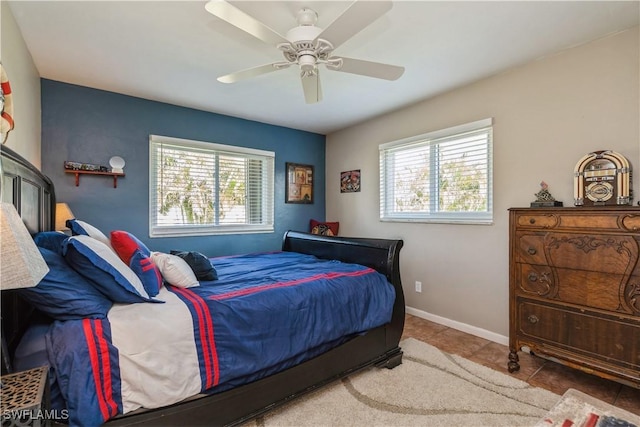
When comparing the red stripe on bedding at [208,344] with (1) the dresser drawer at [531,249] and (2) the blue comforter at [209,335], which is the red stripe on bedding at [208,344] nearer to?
(2) the blue comforter at [209,335]

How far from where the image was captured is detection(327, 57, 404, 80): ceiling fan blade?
80.0 inches

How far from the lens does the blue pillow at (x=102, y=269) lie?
A: 139cm

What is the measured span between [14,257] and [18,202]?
2.97 ft

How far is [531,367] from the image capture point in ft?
7.95

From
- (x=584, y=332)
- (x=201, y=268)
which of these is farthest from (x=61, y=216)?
(x=584, y=332)

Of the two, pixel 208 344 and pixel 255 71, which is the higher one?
pixel 255 71

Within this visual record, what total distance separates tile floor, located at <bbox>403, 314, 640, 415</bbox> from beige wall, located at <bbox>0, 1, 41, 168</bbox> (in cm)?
352

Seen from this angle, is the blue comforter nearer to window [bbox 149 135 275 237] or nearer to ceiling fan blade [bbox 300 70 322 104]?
ceiling fan blade [bbox 300 70 322 104]

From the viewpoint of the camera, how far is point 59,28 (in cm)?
213

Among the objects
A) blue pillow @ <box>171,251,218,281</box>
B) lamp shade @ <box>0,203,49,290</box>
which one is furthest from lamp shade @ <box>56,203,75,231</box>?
lamp shade @ <box>0,203,49,290</box>

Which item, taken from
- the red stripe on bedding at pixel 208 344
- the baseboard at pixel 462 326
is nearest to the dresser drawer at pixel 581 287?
the baseboard at pixel 462 326

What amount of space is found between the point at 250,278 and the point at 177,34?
179cm

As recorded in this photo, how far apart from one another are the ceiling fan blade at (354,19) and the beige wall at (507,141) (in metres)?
1.90

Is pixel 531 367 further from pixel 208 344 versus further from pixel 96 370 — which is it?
pixel 96 370
